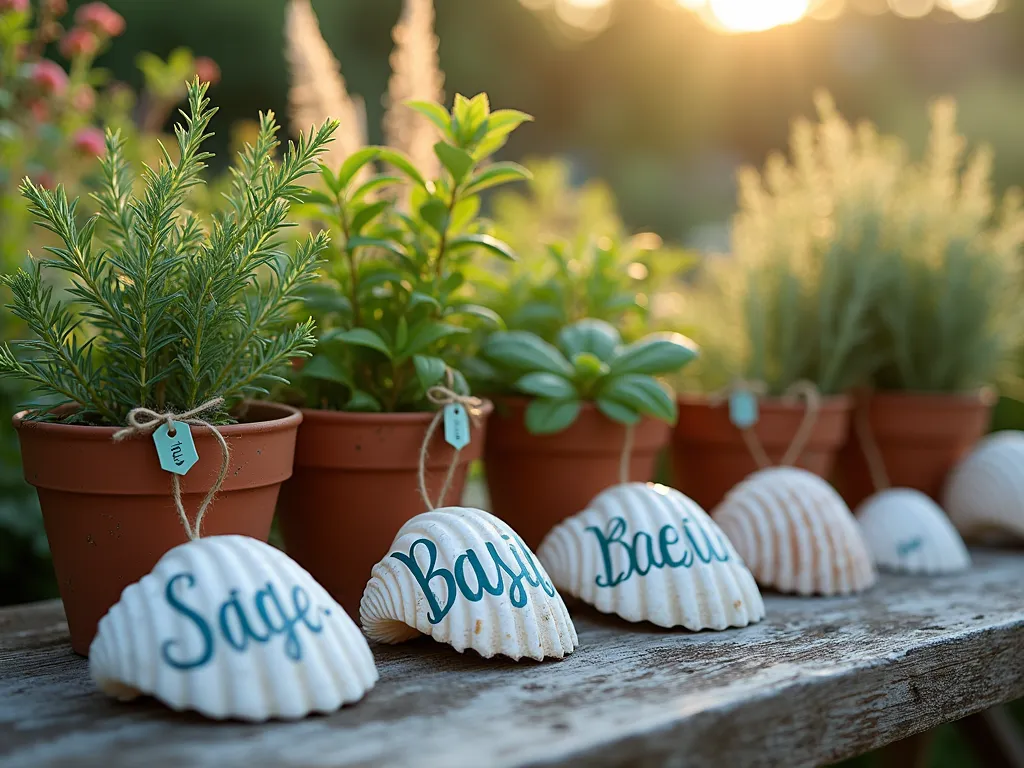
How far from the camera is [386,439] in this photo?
3.48 ft

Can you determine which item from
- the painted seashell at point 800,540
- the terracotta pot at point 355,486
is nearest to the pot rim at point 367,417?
the terracotta pot at point 355,486

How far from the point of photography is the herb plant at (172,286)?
86cm

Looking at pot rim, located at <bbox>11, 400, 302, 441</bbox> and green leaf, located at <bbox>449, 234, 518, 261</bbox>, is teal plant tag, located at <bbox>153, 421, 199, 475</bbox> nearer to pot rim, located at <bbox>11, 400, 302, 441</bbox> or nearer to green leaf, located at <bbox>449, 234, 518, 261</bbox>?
pot rim, located at <bbox>11, 400, 302, 441</bbox>

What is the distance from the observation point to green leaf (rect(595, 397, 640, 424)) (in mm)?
1218

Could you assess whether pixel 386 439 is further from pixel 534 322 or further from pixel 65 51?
pixel 65 51

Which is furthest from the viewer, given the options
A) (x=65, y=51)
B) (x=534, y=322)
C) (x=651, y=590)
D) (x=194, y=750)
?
(x=65, y=51)

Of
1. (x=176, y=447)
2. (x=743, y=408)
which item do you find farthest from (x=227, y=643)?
(x=743, y=408)

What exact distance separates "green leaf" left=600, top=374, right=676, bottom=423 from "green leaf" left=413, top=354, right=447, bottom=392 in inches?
10.4

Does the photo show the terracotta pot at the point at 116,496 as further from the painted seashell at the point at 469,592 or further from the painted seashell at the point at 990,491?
the painted seashell at the point at 990,491

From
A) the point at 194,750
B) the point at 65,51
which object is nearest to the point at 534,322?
the point at 194,750

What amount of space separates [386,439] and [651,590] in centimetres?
34

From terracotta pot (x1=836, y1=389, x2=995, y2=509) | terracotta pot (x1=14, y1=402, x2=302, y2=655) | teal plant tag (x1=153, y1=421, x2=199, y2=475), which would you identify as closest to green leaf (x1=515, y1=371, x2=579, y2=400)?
terracotta pot (x1=14, y1=402, x2=302, y2=655)

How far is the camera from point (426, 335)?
1.08 m

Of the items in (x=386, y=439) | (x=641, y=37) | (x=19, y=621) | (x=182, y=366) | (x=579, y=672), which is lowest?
(x=579, y=672)
